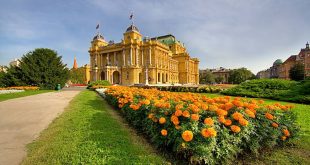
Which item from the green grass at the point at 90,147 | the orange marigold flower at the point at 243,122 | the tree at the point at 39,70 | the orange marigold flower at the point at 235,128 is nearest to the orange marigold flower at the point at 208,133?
the orange marigold flower at the point at 235,128

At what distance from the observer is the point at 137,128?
5.30m

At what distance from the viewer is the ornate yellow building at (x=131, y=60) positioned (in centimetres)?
5153

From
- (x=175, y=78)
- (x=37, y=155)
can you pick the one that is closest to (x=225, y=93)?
(x=37, y=155)

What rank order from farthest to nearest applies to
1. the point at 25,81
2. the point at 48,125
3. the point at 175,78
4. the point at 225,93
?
the point at 175,78 → the point at 25,81 → the point at 225,93 → the point at 48,125

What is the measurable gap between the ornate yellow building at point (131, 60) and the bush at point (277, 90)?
36836 mm

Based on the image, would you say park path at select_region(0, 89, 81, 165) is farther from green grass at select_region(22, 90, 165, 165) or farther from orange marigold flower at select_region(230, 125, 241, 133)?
orange marigold flower at select_region(230, 125, 241, 133)

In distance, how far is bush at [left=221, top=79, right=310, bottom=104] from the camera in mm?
11569

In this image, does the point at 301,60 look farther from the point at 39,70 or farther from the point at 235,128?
the point at 235,128

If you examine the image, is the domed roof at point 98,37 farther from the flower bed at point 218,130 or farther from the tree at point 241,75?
the flower bed at point 218,130

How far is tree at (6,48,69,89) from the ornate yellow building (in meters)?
24.6

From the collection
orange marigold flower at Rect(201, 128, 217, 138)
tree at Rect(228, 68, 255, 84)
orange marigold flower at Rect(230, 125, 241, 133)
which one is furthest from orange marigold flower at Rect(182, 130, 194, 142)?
tree at Rect(228, 68, 255, 84)

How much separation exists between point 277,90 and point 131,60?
137 feet

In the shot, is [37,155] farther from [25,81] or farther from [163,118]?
[25,81]

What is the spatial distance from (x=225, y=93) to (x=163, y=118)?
1337 centimetres
